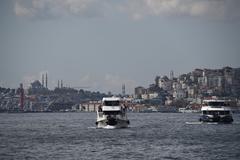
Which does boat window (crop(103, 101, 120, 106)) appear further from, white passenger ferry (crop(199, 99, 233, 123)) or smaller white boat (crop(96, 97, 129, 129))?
white passenger ferry (crop(199, 99, 233, 123))

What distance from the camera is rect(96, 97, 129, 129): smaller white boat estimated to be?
111 m

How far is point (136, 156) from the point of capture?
66.9 m

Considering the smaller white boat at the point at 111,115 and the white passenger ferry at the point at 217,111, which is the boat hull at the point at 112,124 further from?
the white passenger ferry at the point at 217,111

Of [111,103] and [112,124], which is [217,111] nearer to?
[111,103]

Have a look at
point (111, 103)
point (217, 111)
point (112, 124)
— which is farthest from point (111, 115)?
point (217, 111)

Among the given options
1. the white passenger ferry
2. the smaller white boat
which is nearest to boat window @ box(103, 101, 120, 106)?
the smaller white boat

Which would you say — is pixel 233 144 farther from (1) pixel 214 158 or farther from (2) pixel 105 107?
(2) pixel 105 107

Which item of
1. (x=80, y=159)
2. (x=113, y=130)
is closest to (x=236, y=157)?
(x=80, y=159)

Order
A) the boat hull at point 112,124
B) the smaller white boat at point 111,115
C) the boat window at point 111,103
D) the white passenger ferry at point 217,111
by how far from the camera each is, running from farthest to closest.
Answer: the white passenger ferry at point 217,111 → the boat window at point 111,103 → the boat hull at point 112,124 → the smaller white boat at point 111,115

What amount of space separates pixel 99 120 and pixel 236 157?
48882 millimetres

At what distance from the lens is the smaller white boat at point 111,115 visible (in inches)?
4353

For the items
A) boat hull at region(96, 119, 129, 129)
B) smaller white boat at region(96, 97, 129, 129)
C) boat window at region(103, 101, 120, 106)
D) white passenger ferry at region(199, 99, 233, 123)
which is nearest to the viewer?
smaller white boat at region(96, 97, 129, 129)

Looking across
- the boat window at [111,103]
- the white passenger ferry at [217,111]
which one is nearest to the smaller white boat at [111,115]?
the boat window at [111,103]

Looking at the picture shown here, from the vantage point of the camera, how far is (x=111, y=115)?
4350 inches
